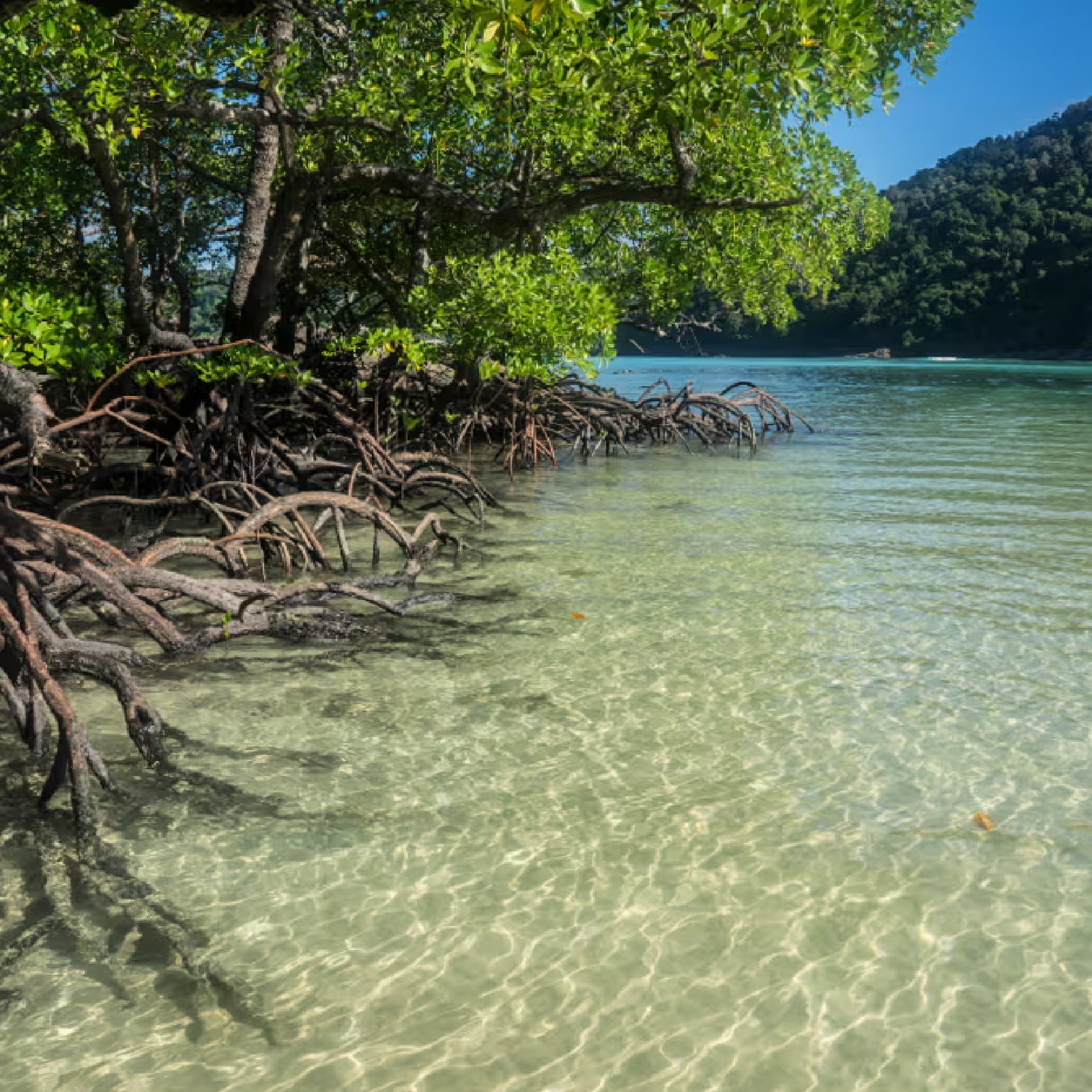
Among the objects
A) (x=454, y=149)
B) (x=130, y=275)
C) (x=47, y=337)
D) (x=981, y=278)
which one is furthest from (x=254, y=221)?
(x=981, y=278)

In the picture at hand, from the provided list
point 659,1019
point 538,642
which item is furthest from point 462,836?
point 538,642

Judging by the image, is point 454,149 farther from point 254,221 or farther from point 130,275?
point 130,275

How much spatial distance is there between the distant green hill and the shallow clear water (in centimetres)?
7417

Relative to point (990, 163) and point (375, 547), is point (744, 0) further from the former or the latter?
point (990, 163)

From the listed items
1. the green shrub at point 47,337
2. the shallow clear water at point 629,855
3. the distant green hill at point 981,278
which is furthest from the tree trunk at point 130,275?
the distant green hill at point 981,278

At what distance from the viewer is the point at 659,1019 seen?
2.61 m

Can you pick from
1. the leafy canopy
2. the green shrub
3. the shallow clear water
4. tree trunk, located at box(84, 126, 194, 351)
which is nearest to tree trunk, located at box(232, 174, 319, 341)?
the leafy canopy

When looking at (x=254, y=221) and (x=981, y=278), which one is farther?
(x=981, y=278)

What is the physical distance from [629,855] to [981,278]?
7971cm

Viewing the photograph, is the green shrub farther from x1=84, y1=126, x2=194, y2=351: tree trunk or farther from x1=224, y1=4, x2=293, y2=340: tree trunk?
x1=224, y1=4, x2=293, y2=340: tree trunk

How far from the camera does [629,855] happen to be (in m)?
3.35

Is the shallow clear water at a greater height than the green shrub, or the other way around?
the green shrub

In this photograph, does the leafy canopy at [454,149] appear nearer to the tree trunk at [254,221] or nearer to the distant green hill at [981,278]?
the tree trunk at [254,221]

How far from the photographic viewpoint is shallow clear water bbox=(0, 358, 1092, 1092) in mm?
2496
